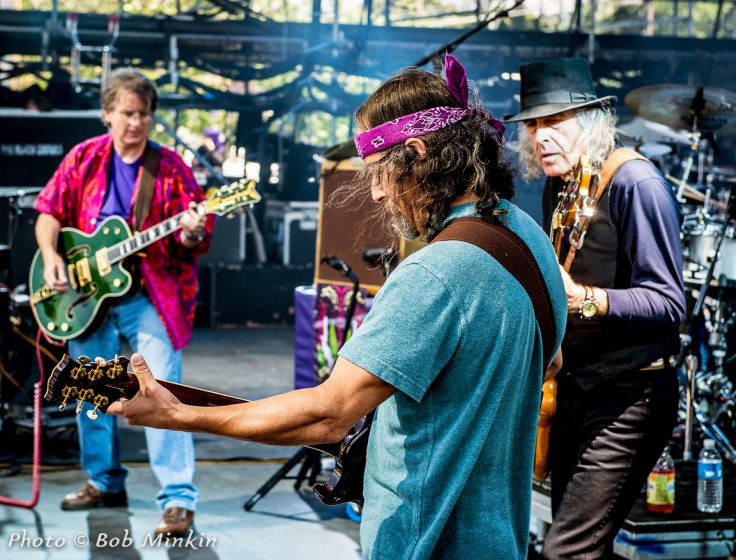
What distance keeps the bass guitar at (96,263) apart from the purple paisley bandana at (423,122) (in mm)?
3026

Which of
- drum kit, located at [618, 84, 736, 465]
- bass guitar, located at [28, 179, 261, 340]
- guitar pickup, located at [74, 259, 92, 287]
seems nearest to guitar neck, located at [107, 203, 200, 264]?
bass guitar, located at [28, 179, 261, 340]

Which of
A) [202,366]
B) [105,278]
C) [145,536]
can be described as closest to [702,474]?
[145,536]

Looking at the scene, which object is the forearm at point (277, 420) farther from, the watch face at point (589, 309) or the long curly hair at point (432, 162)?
the watch face at point (589, 309)

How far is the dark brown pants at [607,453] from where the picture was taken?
2971 mm

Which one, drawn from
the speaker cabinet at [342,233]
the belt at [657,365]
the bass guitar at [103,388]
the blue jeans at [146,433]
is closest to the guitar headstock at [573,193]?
the belt at [657,365]

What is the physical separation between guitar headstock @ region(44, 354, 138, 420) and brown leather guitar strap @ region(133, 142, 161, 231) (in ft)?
10.0

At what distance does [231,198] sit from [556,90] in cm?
220

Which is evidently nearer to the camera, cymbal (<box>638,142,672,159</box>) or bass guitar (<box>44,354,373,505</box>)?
bass guitar (<box>44,354,373,505</box>)

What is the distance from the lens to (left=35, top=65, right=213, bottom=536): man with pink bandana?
484cm

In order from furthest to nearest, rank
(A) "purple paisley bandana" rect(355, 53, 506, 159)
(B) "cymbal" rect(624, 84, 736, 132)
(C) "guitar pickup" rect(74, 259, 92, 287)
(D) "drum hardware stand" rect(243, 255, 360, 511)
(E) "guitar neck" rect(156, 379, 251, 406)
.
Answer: (B) "cymbal" rect(624, 84, 736, 132) < (D) "drum hardware stand" rect(243, 255, 360, 511) < (C) "guitar pickup" rect(74, 259, 92, 287) < (E) "guitar neck" rect(156, 379, 251, 406) < (A) "purple paisley bandana" rect(355, 53, 506, 159)

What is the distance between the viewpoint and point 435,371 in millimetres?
1744

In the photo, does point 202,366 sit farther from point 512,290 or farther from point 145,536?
point 512,290

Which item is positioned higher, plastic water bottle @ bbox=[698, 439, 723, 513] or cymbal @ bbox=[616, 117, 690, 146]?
cymbal @ bbox=[616, 117, 690, 146]

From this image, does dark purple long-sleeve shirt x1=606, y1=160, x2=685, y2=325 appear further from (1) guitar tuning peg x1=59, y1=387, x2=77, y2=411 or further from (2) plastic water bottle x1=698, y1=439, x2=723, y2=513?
(2) plastic water bottle x1=698, y1=439, x2=723, y2=513
